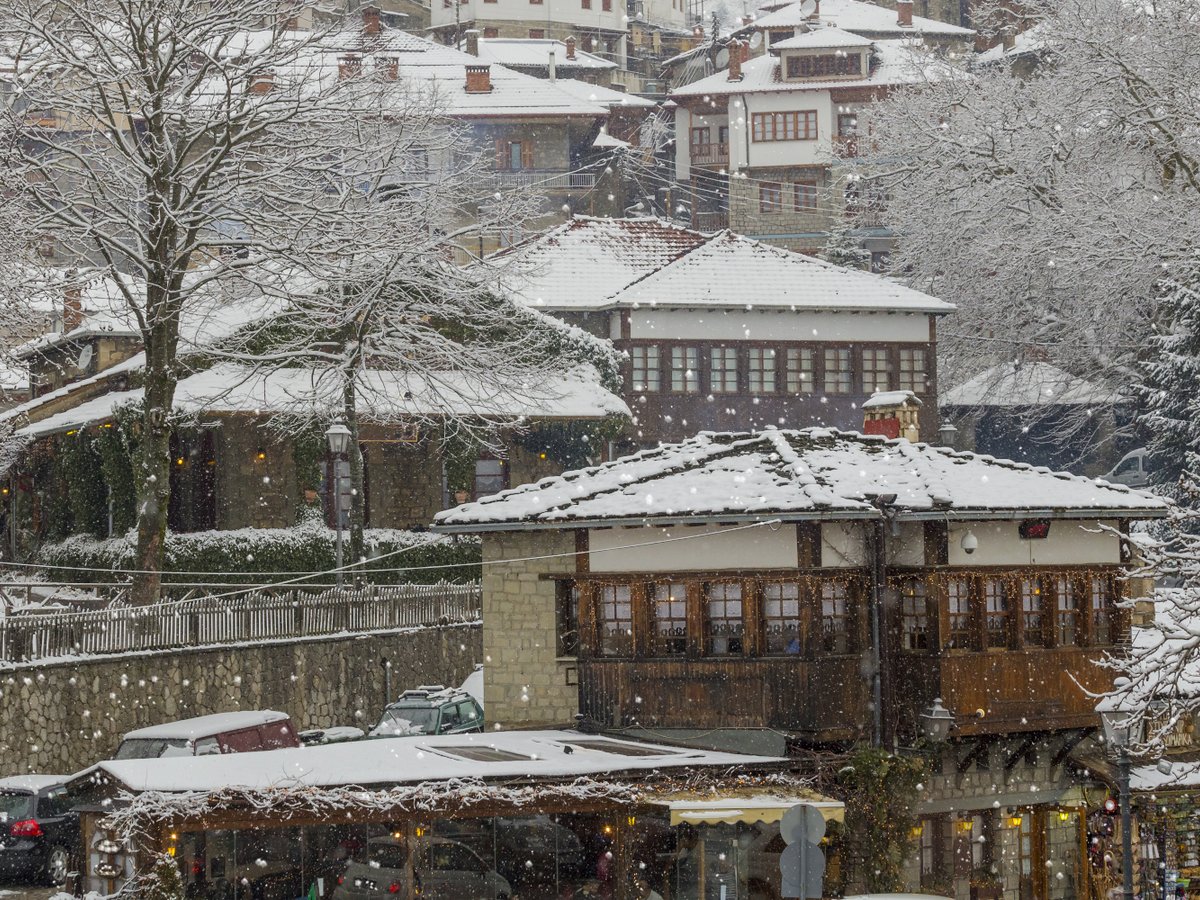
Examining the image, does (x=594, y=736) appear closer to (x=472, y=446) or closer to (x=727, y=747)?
(x=727, y=747)

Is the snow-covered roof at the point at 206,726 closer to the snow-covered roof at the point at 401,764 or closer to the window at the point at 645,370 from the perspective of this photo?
the snow-covered roof at the point at 401,764

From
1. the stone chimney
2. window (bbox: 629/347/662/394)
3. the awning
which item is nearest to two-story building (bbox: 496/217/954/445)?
window (bbox: 629/347/662/394)

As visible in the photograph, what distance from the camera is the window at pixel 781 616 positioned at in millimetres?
22891

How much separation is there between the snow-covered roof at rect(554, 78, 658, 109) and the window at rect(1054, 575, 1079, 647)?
53836 mm

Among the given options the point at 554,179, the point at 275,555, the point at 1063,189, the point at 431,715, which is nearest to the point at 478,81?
the point at 554,179

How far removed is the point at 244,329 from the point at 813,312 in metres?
16.6

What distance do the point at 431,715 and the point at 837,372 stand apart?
23493mm

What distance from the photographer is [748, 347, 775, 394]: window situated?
46.4 meters

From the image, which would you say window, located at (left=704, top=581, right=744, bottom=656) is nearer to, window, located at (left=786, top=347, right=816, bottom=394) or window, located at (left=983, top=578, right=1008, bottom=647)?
window, located at (left=983, top=578, right=1008, bottom=647)

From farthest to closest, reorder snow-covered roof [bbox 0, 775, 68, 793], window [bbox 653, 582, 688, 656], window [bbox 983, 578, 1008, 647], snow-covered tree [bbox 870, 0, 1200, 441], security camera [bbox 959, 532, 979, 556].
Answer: snow-covered tree [bbox 870, 0, 1200, 441], window [bbox 983, 578, 1008, 647], window [bbox 653, 582, 688, 656], security camera [bbox 959, 532, 979, 556], snow-covered roof [bbox 0, 775, 68, 793]

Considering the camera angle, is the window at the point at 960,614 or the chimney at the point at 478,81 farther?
the chimney at the point at 478,81

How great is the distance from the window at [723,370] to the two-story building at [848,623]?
70.8 feet

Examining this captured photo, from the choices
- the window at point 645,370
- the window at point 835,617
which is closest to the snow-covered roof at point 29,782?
the window at point 835,617

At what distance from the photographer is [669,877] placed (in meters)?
21.0
